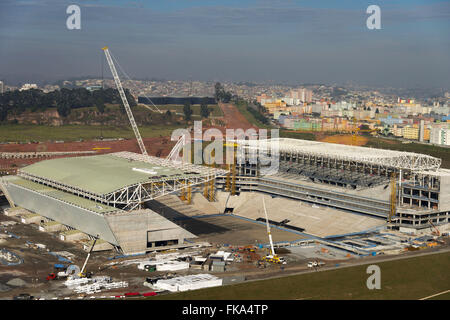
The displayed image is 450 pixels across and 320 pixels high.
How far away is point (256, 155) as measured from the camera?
6153 centimetres

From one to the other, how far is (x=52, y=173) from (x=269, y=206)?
63.9 feet

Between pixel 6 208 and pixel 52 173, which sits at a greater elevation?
pixel 52 173

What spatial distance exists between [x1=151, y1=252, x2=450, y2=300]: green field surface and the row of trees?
79208 mm

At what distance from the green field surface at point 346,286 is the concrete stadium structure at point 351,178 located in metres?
9.93

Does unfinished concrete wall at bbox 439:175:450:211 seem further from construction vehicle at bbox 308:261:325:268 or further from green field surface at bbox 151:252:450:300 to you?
construction vehicle at bbox 308:261:325:268

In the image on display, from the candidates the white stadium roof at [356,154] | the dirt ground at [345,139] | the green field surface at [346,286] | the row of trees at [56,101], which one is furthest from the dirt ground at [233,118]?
the green field surface at [346,286]

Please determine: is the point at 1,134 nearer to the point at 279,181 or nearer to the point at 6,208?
the point at 6,208

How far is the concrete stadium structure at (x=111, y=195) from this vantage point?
41906mm

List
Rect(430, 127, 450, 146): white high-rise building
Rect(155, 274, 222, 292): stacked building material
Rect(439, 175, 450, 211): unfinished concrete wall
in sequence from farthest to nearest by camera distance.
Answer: Rect(430, 127, 450, 146): white high-rise building
Rect(439, 175, 450, 211): unfinished concrete wall
Rect(155, 274, 222, 292): stacked building material

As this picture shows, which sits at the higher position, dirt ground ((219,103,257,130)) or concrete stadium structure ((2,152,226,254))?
dirt ground ((219,103,257,130))

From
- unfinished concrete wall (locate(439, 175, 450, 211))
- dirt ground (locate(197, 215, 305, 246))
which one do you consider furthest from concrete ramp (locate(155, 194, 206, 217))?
unfinished concrete wall (locate(439, 175, 450, 211))

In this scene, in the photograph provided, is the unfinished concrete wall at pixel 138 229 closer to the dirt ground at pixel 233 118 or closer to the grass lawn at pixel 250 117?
→ the dirt ground at pixel 233 118

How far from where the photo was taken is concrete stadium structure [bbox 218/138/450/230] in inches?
1890

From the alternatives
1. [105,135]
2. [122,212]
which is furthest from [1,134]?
[122,212]
